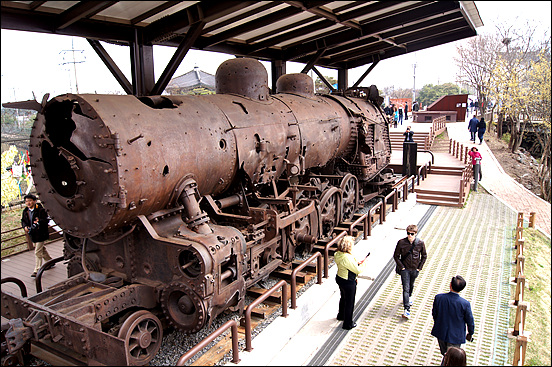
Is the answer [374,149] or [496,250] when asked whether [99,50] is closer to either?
[374,149]

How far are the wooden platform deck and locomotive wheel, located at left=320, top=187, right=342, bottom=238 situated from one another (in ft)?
17.6

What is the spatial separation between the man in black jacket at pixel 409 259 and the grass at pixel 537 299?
147 centimetres

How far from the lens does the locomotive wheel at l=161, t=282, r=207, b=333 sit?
205 inches

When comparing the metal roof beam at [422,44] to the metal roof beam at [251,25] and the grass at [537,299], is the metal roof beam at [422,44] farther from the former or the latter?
the metal roof beam at [251,25]

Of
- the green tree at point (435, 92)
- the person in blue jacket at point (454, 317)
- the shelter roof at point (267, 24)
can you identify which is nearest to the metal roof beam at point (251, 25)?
the shelter roof at point (267, 24)

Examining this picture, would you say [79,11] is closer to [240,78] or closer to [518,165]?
[240,78]

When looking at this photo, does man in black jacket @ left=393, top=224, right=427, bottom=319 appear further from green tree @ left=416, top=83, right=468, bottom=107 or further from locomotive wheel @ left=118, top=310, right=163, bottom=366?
green tree @ left=416, top=83, right=468, bottom=107

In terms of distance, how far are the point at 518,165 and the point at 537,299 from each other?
10.3 m

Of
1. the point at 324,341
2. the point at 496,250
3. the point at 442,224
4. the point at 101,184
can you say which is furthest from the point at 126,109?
the point at 442,224

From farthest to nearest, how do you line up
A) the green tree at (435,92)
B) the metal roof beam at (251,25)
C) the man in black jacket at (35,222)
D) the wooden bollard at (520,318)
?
1. the green tree at (435,92)
2. the metal roof beam at (251,25)
3. the man in black jacket at (35,222)
4. the wooden bollard at (520,318)

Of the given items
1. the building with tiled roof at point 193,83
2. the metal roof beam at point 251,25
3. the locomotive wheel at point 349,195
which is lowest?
the locomotive wheel at point 349,195

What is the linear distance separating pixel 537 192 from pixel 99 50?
1315 cm

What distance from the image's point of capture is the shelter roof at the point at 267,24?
21.0 ft

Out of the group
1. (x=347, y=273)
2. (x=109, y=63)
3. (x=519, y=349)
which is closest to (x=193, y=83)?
(x=109, y=63)
